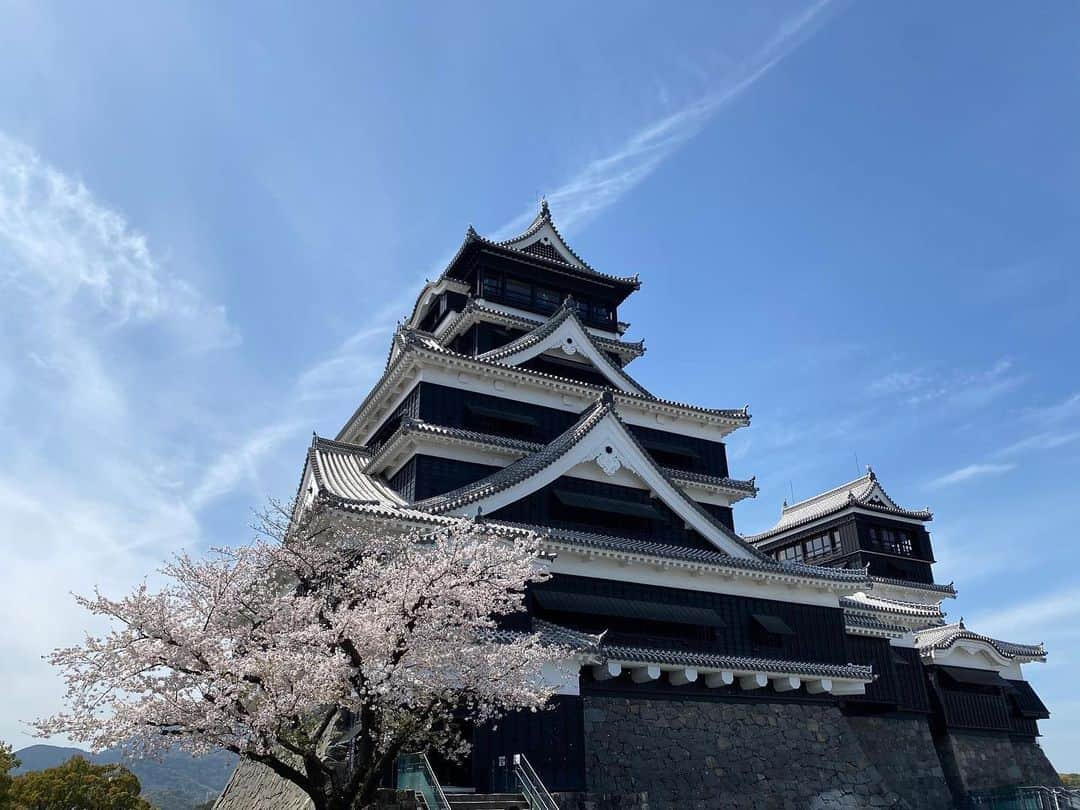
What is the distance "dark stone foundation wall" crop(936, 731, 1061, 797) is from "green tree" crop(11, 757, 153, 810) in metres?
30.2

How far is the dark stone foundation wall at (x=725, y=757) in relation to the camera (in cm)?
1784

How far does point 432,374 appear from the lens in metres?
23.7

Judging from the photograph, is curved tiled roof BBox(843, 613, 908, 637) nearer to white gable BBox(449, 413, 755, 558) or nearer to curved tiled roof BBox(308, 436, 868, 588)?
curved tiled roof BBox(308, 436, 868, 588)

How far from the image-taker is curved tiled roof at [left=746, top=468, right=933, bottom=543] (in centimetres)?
4009

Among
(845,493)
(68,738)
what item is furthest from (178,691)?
(845,493)

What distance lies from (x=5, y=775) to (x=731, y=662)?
24488 millimetres

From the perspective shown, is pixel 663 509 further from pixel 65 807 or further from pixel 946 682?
pixel 65 807

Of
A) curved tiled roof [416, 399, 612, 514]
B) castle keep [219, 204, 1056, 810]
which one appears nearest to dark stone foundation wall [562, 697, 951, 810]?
castle keep [219, 204, 1056, 810]

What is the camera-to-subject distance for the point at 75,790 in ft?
109

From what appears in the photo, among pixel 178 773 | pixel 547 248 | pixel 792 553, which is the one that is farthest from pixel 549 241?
pixel 178 773

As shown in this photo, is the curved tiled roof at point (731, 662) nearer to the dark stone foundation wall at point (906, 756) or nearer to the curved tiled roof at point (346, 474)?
the dark stone foundation wall at point (906, 756)

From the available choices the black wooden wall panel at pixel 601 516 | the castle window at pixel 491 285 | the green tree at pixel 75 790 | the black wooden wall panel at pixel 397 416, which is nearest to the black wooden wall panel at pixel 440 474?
the black wooden wall panel at pixel 397 416

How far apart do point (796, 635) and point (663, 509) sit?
183 inches

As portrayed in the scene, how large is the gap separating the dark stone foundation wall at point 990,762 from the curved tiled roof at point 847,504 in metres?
12.6
